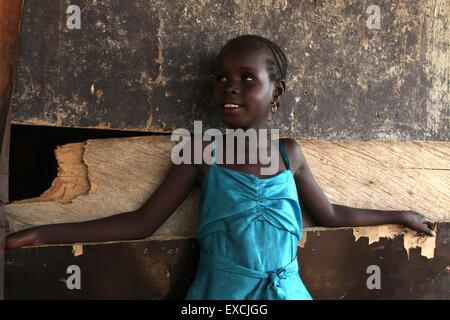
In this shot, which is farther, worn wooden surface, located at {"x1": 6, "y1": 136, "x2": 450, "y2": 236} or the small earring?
the small earring

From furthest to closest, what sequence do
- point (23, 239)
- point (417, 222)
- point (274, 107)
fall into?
point (417, 222)
point (274, 107)
point (23, 239)

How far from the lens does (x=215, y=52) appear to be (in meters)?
1.78

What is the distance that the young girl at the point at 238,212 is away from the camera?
160cm

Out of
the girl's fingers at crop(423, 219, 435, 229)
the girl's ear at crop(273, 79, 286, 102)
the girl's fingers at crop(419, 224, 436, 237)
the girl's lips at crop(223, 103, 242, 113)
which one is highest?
the girl's ear at crop(273, 79, 286, 102)

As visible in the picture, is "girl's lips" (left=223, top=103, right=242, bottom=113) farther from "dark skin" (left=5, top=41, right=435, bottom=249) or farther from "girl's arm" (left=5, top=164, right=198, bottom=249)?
"girl's arm" (left=5, top=164, right=198, bottom=249)

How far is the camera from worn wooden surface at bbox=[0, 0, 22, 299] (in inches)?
59.4

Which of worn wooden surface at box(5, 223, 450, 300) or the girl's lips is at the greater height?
the girl's lips

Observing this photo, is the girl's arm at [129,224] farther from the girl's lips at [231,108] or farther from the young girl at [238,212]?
the girl's lips at [231,108]

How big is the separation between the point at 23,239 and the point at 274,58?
0.96 metres

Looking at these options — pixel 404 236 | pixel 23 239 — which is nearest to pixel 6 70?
pixel 23 239

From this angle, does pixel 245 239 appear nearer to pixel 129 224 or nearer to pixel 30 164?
pixel 129 224

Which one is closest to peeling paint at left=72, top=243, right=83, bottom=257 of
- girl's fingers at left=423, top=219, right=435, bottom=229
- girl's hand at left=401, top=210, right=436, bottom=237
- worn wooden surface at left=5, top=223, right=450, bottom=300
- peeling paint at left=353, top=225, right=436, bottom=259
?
worn wooden surface at left=5, top=223, right=450, bottom=300

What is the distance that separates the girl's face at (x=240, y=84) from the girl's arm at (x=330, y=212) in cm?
22
